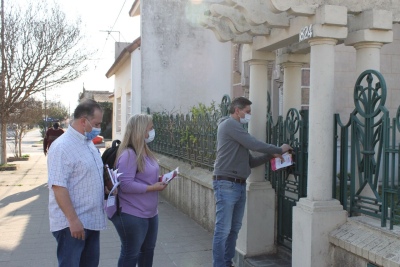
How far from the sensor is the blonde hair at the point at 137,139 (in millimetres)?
4004

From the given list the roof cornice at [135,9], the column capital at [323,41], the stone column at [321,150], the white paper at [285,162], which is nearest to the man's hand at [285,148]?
the white paper at [285,162]

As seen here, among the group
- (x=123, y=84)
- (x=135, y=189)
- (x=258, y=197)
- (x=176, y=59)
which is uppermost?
(x=176, y=59)

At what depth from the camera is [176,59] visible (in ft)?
49.5

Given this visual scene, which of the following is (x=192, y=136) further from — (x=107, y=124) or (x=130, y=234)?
(x=107, y=124)

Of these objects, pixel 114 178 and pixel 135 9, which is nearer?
pixel 114 178

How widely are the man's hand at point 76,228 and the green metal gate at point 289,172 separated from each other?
243 cm

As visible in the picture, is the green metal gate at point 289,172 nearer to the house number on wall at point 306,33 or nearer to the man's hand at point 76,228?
the house number on wall at point 306,33

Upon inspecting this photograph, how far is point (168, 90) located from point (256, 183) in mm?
9980

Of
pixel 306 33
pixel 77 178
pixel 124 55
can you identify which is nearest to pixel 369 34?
pixel 306 33

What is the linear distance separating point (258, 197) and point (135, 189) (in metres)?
1.96

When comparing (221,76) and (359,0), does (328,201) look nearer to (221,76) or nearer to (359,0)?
(359,0)

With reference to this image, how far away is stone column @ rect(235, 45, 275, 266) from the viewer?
536cm

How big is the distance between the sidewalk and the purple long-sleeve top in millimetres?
1942

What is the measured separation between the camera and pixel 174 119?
10.2 metres
